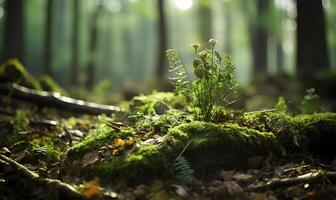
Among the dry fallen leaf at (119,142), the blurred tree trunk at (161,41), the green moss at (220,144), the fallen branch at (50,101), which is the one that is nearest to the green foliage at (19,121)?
the fallen branch at (50,101)

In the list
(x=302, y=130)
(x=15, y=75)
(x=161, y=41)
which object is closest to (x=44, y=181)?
(x=302, y=130)

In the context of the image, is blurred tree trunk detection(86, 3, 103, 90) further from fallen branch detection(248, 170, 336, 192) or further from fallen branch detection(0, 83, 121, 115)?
fallen branch detection(248, 170, 336, 192)

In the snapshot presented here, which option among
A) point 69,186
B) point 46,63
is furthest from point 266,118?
point 46,63

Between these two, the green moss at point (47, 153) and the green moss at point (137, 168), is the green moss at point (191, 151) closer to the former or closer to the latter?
the green moss at point (137, 168)

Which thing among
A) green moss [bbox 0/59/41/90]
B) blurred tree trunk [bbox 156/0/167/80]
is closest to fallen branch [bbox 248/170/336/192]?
green moss [bbox 0/59/41/90]

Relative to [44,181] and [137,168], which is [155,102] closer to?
[137,168]
